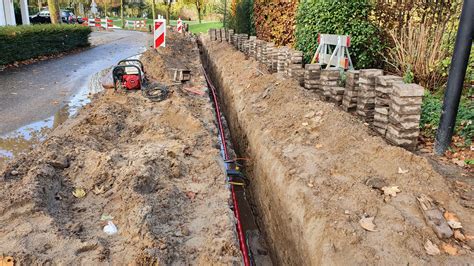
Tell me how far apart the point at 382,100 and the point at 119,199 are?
3468mm

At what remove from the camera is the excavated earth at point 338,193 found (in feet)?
9.82

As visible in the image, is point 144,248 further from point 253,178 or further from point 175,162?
point 253,178

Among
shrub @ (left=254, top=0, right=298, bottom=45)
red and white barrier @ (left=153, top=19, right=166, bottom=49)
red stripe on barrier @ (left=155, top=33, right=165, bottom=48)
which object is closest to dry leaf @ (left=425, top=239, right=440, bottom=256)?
shrub @ (left=254, top=0, right=298, bottom=45)

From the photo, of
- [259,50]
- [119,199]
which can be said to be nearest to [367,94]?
[119,199]

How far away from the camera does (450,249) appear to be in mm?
2859

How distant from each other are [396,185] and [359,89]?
221 centimetres

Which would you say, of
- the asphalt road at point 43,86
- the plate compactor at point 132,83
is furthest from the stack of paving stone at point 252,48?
the asphalt road at point 43,86

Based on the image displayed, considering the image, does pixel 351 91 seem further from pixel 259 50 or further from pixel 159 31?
pixel 159 31

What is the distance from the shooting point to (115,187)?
4.05 metres

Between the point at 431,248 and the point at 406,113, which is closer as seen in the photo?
the point at 431,248

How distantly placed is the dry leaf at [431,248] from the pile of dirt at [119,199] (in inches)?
56.6

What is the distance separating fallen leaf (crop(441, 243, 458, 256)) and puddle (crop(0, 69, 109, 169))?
5.34 m

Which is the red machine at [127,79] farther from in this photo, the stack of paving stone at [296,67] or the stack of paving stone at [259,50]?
the stack of paving stone at [259,50]

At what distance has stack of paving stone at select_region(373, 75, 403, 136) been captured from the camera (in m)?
4.93
